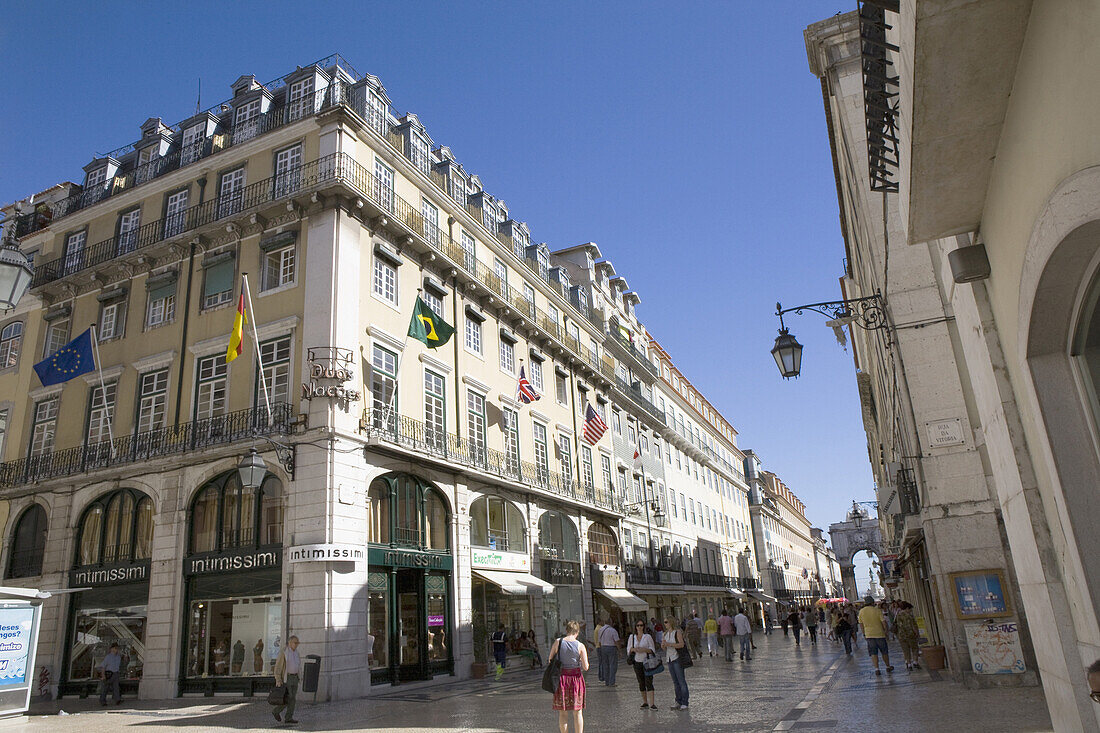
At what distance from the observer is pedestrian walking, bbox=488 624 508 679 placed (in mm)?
21256

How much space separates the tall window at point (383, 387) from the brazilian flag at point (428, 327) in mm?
1148

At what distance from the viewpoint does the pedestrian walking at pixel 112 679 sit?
58.7 feet

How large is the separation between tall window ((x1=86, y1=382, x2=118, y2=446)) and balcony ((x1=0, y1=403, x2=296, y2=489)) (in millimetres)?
326

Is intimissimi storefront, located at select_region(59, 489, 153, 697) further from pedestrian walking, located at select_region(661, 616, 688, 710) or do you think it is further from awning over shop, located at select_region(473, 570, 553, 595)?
pedestrian walking, located at select_region(661, 616, 688, 710)

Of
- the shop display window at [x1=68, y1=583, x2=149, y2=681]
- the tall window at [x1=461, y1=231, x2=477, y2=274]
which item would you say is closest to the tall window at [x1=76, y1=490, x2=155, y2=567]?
the shop display window at [x1=68, y1=583, x2=149, y2=681]

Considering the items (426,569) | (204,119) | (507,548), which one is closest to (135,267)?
(204,119)

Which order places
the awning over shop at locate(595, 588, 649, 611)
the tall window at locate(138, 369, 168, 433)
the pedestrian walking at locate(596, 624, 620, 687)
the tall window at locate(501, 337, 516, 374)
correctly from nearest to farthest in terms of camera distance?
1. the pedestrian walking at locate(596, 624, 620, 687)
2. the tall window at locate(138, 369, 168, 433)
3. the tall window at locate(501, 337, 516, 374)
4. the awning over shop at locate(595, 588, 649, 611)

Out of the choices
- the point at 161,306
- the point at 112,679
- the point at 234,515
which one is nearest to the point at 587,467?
the point at 234,515

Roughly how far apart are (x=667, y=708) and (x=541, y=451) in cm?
1711

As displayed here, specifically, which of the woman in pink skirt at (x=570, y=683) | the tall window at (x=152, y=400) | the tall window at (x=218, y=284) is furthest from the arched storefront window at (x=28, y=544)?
the woman in pink skirt at (x=570, y=683)

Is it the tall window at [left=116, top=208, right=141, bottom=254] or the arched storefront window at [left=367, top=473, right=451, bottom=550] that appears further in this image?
the tall window at [left=116, top=208, right=141, bottom=254]

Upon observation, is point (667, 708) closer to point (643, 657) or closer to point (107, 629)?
point (643, 657)

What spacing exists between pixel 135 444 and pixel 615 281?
30.8 meters

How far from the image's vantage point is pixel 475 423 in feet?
81.4
